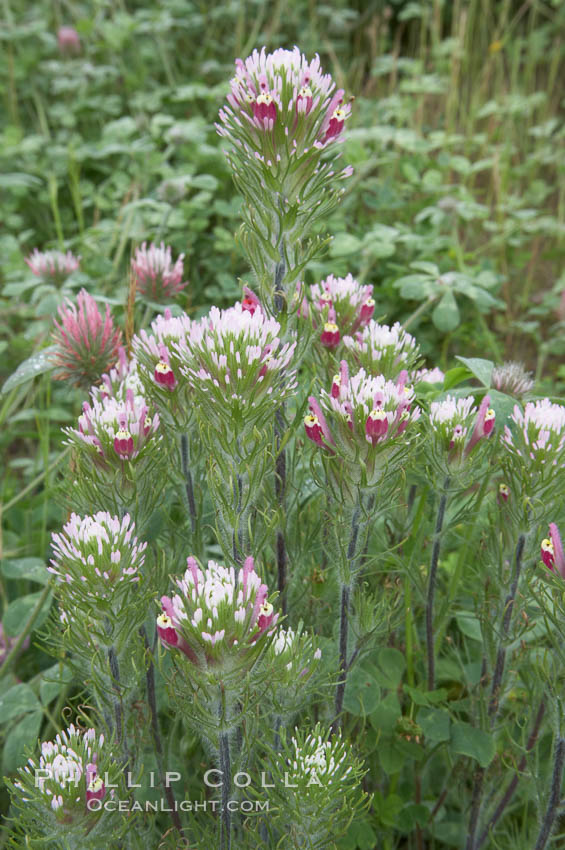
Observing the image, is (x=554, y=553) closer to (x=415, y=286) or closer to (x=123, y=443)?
(x=123, y=443)

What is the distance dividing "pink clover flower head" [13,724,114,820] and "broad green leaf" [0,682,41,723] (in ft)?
1.85

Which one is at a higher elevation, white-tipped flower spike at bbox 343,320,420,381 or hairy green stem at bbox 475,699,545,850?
white-tipped flower spike at bbox 343,320,420,381

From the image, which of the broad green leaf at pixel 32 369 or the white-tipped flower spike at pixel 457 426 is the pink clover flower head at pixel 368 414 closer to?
the white-tipped flower spike at pixel 457 426

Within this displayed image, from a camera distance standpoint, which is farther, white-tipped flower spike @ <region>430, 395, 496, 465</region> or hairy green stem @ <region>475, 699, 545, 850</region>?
hairy green stem @ <region>475, 699, 545, 850</region>

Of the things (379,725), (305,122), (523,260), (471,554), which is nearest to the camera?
(305,122)

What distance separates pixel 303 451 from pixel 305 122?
54 cm

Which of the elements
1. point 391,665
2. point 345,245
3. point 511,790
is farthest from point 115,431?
point 345,245

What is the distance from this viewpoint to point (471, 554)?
188 centimetres

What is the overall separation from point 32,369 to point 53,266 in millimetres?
629

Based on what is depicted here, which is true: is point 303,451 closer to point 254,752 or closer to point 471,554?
point 254,752

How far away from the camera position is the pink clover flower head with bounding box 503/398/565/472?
4.04 feet

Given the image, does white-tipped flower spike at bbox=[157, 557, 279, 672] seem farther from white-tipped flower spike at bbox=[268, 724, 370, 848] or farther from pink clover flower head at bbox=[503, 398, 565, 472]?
pink clover flower head at bbox=[503, 398, 565, 472]

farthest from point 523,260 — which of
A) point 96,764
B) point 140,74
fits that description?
point 96,764

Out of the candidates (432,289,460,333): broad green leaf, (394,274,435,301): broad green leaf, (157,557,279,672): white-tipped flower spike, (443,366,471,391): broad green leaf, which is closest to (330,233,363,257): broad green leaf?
(394,274,435,301): broad green leaf
